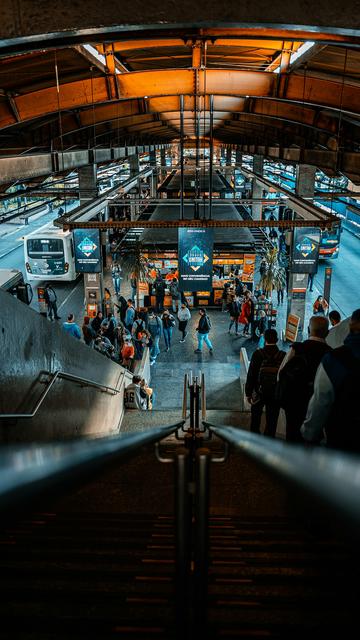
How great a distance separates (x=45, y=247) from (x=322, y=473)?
842 inches

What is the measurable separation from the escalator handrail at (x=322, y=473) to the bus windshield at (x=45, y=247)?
20674 mm

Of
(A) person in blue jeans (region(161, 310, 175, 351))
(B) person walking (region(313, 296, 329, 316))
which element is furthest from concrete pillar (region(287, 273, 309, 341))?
(A) person in blue jeans (region(161, 310, 175, 351))

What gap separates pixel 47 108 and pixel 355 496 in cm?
834

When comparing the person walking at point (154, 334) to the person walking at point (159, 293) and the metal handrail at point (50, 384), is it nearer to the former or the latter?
the person walking at point (159, 293)

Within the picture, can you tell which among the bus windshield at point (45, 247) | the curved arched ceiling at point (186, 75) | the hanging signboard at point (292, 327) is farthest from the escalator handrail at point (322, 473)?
the bus windshield at point (45, 247)

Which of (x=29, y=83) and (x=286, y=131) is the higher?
(x=29, y=83)

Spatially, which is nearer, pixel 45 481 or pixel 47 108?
pixel 45 481

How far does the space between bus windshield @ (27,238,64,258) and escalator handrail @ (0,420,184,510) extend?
20452 mm

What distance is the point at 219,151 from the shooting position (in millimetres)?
48344

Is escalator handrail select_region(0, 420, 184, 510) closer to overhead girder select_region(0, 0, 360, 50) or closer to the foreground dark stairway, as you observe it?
the foreground dark stairway

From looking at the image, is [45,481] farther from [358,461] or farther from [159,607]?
[159,607]

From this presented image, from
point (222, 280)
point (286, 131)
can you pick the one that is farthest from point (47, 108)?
point (222, 280)

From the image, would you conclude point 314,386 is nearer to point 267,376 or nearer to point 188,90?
point 267,376

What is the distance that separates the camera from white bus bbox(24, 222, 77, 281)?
2103 cm
